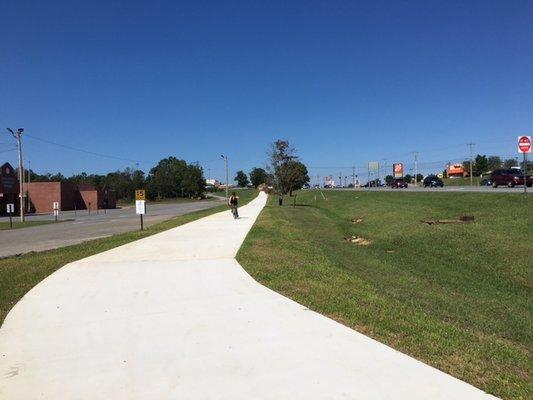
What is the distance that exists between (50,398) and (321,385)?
7.22 feet

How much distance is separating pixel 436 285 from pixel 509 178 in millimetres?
31782

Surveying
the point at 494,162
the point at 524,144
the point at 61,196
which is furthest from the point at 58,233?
the point at 494,162

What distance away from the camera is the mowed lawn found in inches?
208

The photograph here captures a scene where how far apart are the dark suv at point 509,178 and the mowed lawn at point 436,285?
18.7 metres

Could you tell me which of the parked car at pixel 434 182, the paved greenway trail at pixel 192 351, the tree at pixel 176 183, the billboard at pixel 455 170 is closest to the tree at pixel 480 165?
the billboard at pixel 455 170

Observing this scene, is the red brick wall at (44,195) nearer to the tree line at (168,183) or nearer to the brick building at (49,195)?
the brick building at (49,195)

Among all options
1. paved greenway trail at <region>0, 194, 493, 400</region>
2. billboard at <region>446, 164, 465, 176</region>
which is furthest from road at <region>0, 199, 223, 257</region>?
billboard at <region>446, 164, 465, 176</region>

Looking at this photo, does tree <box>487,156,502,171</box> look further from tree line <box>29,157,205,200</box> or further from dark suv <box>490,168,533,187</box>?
dark suv <box>490,168,533,187</box>

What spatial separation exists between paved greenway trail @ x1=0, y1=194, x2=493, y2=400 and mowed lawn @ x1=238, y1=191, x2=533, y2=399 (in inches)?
16.0

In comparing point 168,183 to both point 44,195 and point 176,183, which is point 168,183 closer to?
point 176,183

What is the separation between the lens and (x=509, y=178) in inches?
1526

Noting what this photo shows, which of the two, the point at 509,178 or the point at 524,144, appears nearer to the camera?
the point at 524,144

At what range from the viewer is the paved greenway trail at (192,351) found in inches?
174

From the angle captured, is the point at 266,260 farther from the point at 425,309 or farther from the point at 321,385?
the point at 321,385
